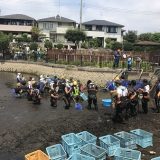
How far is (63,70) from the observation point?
34906 mm

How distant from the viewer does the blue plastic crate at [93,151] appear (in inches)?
508

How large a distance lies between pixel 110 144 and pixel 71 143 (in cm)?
145

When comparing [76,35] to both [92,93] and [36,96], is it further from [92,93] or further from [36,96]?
[92,93]

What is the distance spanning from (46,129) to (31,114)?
3.47 meters

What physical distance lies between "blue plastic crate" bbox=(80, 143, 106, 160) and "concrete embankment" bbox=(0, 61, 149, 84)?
1784 cm

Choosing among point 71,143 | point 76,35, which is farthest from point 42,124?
point 76,35

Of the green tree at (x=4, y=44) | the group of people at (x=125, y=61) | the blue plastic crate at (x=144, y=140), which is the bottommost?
the blue plastic crate at (x=144, y=140)

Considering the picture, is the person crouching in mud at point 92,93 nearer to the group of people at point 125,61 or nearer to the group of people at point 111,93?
the group of people at point 111,93

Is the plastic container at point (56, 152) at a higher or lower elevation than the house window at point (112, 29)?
lower

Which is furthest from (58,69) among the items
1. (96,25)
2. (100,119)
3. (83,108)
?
(96,25)

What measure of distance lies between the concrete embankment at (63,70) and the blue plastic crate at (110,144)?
1609 centimetres

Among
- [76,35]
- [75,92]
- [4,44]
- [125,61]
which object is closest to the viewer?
[75,92]

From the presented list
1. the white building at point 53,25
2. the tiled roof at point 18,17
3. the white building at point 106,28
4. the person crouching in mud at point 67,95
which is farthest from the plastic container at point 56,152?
the tiled roof at point 18,17

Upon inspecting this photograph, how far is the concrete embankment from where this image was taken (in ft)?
104
